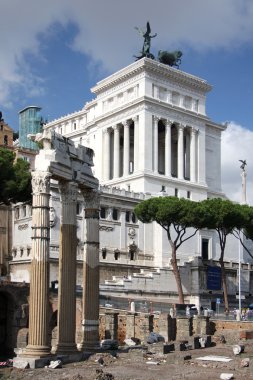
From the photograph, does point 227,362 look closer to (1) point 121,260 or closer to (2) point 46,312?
(2) point 46,312

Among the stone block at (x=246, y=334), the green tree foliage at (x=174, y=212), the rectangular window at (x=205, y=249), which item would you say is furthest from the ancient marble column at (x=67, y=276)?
the rectangular window at (x=205, y=249)

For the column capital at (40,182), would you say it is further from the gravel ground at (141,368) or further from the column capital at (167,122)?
the column capital at (167,122)

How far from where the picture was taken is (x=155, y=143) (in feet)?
243

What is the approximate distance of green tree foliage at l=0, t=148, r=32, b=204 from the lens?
46219 mm

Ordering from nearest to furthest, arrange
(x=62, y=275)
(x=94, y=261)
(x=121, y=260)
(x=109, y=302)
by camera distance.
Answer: (x=62, y=275), (x=94, y=261), (x=109, y=302), (x=121, y=260)

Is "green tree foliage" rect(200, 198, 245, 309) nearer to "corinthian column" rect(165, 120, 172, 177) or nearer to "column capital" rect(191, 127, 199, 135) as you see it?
"corinthian column" rect(165, 120, 172, 177)

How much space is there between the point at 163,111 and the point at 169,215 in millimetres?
23098

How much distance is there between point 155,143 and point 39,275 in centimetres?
4995

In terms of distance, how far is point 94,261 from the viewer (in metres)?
29.5

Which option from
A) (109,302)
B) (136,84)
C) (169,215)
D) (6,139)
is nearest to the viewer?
(109,302)

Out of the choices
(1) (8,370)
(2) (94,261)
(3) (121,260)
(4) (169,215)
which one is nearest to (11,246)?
(3) (121,260)

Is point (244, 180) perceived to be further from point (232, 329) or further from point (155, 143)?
point (232, 329)

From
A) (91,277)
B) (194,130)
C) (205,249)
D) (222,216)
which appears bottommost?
(91,277)

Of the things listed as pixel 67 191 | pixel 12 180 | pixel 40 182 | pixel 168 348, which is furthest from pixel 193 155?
pixel 40 182
